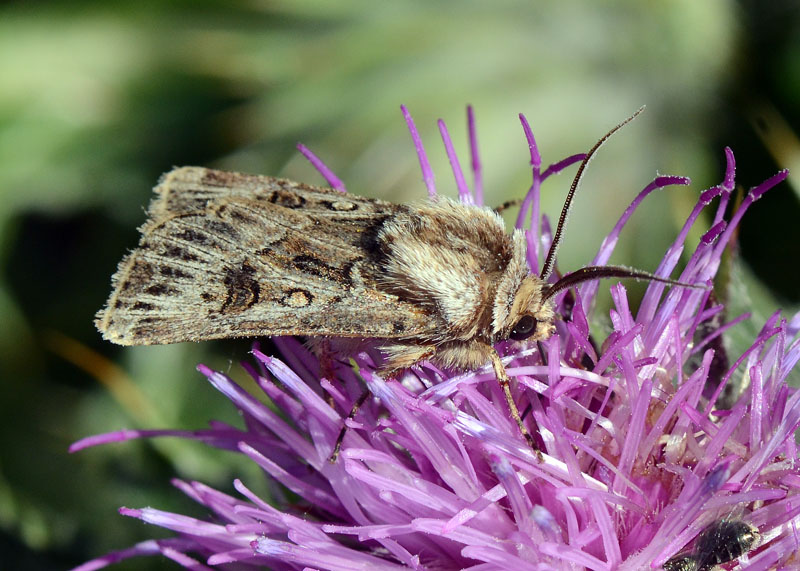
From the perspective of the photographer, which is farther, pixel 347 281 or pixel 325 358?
pixel 325 358

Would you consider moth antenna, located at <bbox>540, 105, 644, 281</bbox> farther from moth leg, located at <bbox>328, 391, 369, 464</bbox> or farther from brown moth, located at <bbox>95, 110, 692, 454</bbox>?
moth leg, located at <bbox>328, 391, 369, 464</bbox>

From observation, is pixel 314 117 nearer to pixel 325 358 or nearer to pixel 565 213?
pixel 325 358

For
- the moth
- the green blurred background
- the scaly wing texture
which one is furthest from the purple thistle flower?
the green blurred background

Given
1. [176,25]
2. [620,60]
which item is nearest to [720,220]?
[620,60]

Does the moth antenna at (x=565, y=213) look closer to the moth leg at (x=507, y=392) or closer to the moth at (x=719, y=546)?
the moth leg at (x=507, y=392)

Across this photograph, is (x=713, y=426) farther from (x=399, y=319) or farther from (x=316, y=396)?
(x=316, y=396)

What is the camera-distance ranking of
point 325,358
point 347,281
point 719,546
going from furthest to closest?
1. point 325,358
2. point 347,281
3. point 719,546

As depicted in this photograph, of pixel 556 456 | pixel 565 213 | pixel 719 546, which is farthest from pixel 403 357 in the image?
pixel 719 546
